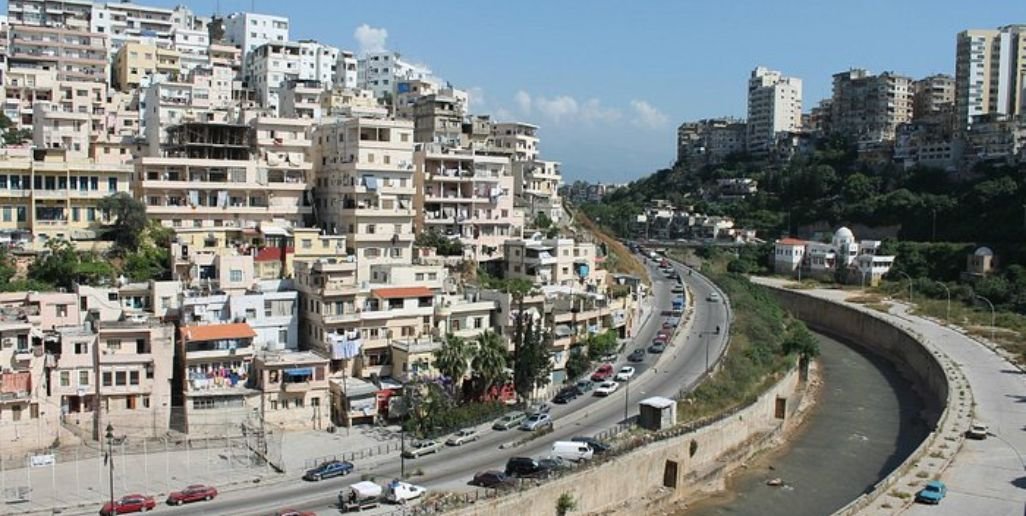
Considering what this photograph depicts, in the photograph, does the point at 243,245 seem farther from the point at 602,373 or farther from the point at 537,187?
the point at 537,187

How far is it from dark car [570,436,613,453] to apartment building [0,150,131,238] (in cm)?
2217

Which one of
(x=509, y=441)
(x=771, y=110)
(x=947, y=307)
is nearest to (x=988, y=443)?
(x=509, y=441)

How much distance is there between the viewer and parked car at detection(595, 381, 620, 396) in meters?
36.7

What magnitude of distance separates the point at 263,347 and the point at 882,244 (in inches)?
2482

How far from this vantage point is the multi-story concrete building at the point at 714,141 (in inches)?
5251

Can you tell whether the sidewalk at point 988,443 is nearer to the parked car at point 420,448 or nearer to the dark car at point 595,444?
the dark car at point 595,444

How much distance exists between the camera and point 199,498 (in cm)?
2497

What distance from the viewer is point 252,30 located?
73938 millimetres

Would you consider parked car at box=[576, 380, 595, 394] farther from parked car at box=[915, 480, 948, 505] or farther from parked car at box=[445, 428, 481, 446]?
parked car at box=[915, 480, 948, 505]

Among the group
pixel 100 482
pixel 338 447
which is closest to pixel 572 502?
pixel 338 447

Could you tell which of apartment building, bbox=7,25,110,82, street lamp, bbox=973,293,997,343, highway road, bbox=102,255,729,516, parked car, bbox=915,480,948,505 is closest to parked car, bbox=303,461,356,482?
highway road, bbox=102,255,729,516

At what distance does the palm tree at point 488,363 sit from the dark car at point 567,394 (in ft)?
9.68

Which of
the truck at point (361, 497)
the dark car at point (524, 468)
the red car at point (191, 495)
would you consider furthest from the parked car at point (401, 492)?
the red car at point (191, 495)

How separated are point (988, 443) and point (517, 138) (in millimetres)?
41467
